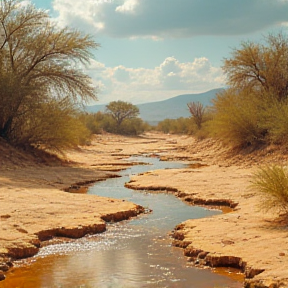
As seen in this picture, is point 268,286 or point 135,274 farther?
point 135,274

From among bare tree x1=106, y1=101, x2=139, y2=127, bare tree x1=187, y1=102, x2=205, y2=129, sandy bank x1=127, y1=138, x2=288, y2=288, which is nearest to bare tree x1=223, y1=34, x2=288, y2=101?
sandy bank x1=127, y1=138, x2=288, y2=288

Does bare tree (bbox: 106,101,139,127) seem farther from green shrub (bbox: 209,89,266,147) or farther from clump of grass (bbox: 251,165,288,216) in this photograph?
clump of grass (bbox: 251,165,288,216)

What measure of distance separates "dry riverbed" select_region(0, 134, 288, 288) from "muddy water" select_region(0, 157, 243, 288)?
1.05 ft

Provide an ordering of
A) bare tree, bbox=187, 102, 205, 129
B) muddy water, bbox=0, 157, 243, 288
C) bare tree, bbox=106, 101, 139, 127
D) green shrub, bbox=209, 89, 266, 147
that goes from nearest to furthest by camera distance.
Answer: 1. muddy water, bbox=0, 157, 243, 288
2. green shrub, bbox=209, 89, 266, 147
3. bare tree, bbox=187, 102, 205, 129
4. bare tree, bbox=106, 101, 139, 127

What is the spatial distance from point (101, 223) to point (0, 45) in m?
13.6

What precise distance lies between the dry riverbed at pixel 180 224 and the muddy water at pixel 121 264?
321 mm

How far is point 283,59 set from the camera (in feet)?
79.2

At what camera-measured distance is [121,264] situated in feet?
23.4

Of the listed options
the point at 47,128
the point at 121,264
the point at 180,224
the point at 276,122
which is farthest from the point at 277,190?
the point at 47,128

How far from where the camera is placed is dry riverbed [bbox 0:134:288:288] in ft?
23.1

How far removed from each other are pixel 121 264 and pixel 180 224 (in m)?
2.59

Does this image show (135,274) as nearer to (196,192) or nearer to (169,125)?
(196,192)

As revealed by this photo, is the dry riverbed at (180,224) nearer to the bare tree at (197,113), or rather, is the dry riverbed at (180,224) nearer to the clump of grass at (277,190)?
the clump of grass at (277,190)

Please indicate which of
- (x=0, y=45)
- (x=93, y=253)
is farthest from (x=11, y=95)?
(x=93, y=253)
